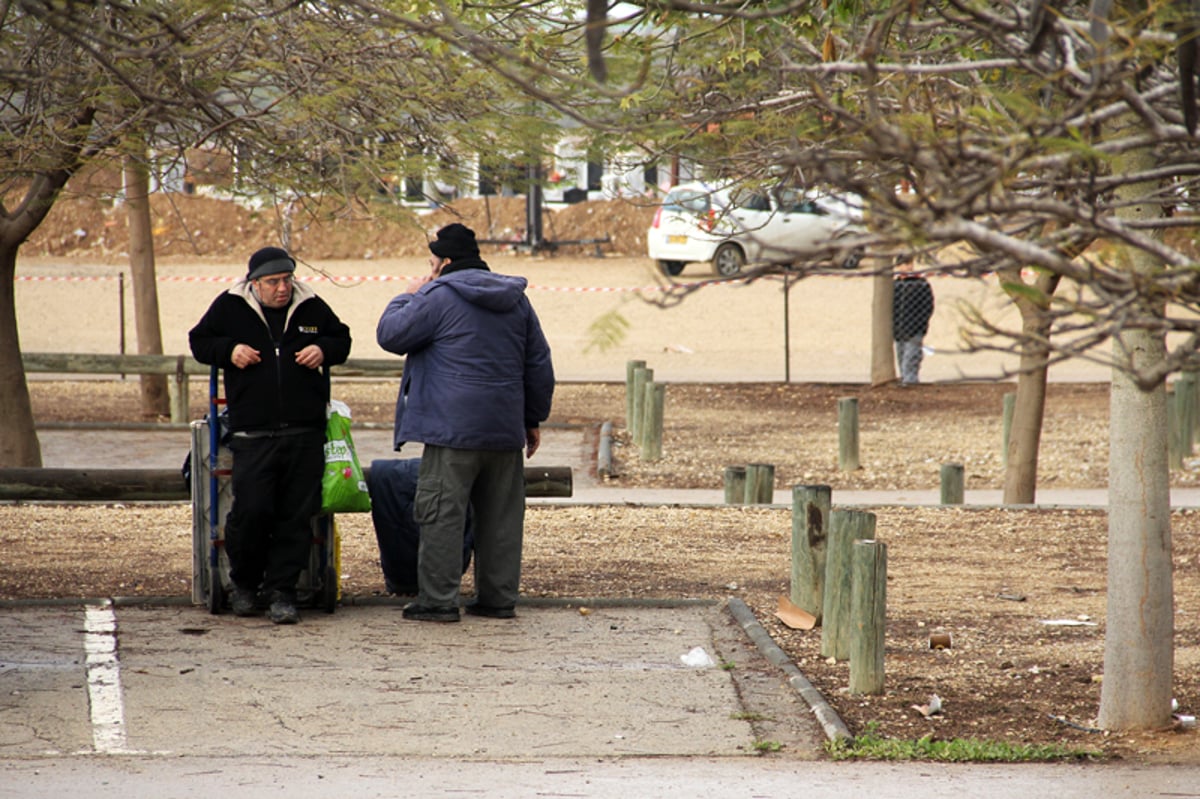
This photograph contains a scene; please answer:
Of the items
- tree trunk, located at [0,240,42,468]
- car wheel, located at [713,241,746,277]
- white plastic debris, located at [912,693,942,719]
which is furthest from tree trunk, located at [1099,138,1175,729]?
car wheel, located at [713,241,746,277]

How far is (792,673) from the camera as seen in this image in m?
6.41

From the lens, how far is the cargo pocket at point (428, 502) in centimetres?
714

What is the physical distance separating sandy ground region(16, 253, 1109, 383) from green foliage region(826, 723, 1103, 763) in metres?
15.8

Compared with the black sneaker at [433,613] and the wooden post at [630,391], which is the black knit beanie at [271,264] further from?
the wooden post at [630,391]

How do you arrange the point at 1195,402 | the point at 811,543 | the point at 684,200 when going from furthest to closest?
1. the point at 1195,402
2. the point at 684,200
3. the point at 811,543

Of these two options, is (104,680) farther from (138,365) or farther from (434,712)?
(138,365)

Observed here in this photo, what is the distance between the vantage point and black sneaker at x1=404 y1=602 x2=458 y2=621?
7.27 meters

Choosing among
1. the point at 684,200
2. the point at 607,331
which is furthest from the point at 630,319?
the point at 607,331

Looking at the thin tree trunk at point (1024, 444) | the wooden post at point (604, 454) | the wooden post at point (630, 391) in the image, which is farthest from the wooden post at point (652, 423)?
the thin tree trunk at point (1024, 444)

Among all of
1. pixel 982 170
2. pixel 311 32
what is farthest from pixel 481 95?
pixel 982 170

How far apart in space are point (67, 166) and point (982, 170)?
24.8 ft

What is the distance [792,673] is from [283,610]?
2366 millimetres

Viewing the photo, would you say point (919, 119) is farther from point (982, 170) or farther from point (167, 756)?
point (167, 756)

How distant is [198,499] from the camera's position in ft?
23.7
